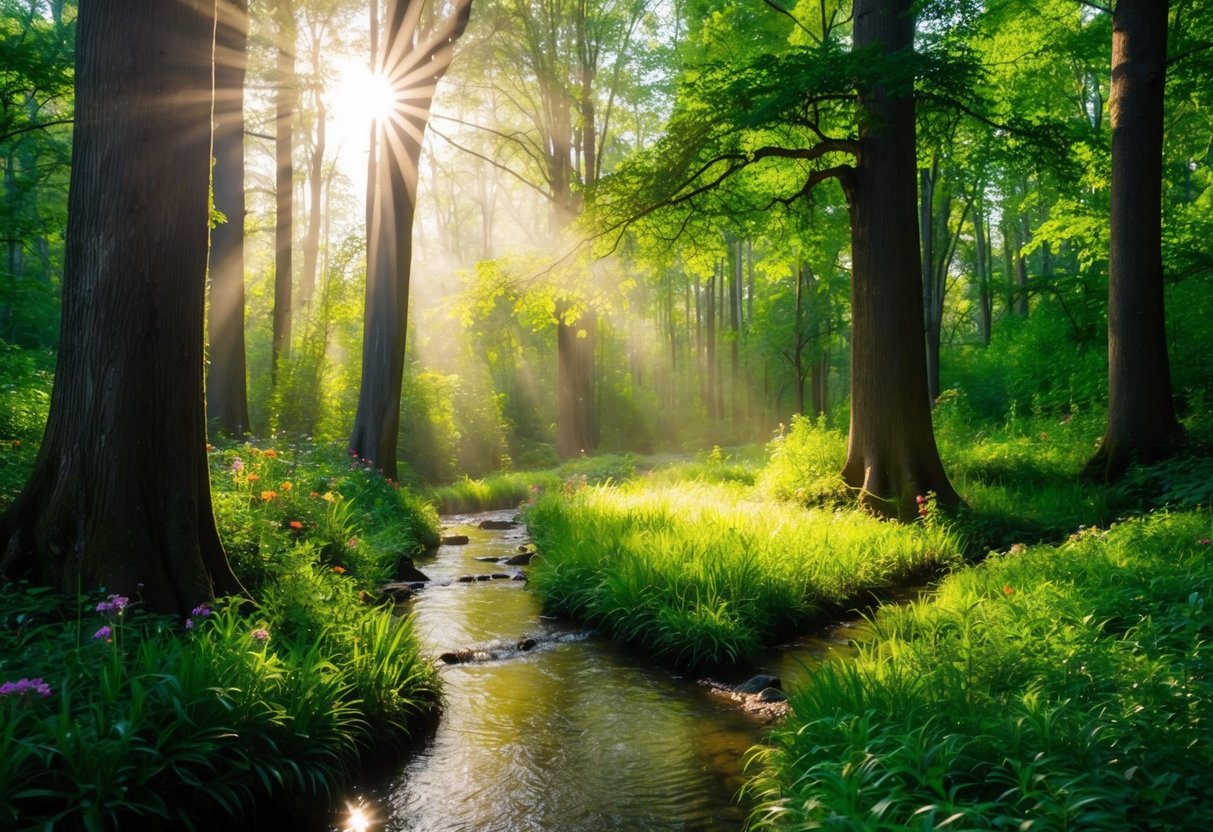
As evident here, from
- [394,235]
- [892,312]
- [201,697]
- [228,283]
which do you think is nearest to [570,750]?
[201,697]

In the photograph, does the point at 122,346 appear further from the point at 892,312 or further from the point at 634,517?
the point at 892,312

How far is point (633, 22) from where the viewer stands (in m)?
21.0

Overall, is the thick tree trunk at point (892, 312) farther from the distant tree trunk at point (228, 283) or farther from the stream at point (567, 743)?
the distant tree trunk at point (228, 283)

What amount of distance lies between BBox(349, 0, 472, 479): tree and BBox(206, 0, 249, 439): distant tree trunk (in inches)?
83.7

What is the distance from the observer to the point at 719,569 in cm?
608

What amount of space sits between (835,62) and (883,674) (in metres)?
5.70

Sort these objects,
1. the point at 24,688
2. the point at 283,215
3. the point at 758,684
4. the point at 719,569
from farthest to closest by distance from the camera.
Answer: the point at 283,215 → the point at 719,569 → the point at 758,684 → the point at 24,688

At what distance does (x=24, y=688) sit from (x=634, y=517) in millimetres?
6295

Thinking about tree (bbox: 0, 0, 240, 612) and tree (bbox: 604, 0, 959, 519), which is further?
tree (bbox: 604, 0, 959, 519)

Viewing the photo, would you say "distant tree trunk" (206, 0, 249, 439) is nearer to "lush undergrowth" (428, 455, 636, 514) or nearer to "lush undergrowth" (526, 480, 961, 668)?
"lush undergrowth" (428, 455, 636, 514)

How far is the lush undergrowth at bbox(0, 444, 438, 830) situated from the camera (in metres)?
2.55

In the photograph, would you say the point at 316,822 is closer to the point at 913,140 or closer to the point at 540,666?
the point at 540,666

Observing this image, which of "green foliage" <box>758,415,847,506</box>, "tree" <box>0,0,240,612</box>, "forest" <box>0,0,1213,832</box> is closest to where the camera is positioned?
"forest" <box>0,0,1213,832</box>

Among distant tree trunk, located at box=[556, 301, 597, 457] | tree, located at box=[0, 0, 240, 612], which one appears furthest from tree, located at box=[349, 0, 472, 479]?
distant tree trunk, located at box=[556, 301, 597, 457]
